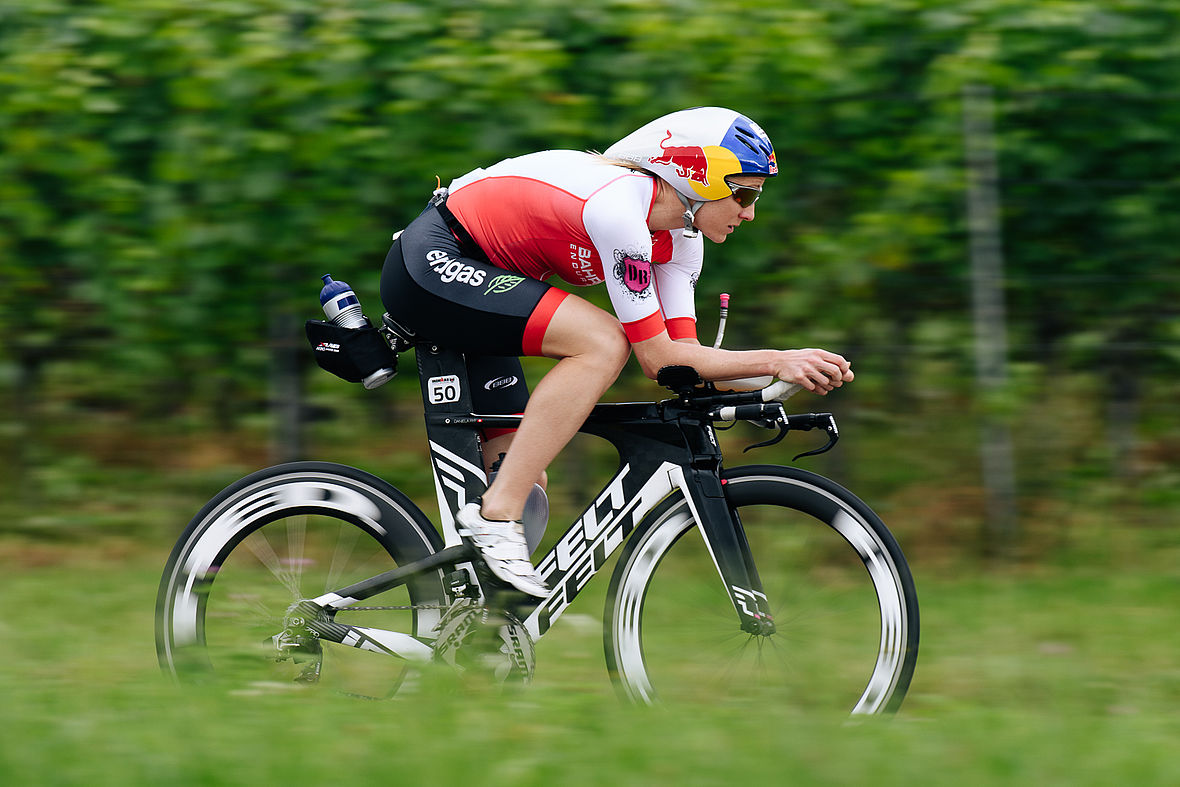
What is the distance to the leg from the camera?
3924mm

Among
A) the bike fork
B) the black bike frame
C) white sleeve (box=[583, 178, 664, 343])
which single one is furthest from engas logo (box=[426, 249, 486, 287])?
the bike fork

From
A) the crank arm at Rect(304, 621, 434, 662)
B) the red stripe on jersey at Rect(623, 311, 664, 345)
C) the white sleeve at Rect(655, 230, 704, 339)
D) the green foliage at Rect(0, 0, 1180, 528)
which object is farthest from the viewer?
the green foliage at Rect(0, 0, 1180, 528)

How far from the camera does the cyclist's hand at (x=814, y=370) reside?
3.72 meters

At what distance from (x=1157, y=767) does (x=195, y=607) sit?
280 centimetres

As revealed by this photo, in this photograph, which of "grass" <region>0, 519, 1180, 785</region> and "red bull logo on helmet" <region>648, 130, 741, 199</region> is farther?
"red bull logo on helmet" <region>648, 130, 741, 199</region>

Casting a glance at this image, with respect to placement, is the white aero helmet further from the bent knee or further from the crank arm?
the crank arm

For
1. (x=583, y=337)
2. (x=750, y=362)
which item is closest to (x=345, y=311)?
(x=583, y=337)

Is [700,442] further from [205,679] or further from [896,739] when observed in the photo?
[205,679]

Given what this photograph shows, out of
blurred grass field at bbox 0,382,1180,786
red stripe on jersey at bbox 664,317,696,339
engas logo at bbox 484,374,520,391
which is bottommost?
blurred grass field at bbox 0,382,1180,786

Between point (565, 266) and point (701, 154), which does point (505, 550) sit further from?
point (701, 154)

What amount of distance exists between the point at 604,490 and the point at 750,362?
64 centimetres

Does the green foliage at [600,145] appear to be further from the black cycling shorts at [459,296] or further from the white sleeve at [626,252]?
the white sleeve at [626,252]

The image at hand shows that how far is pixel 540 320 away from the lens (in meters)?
3.92

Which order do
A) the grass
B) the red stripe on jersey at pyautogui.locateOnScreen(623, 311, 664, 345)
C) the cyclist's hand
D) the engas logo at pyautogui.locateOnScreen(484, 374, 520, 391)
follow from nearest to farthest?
the grass, the cyclist's hand, the red stripe on jersey at pyautogui.locateOnScreen(623, 311, 664, 345), the engas logo at pyautogui.locateOnScreen(484, 374, 520, 391)
